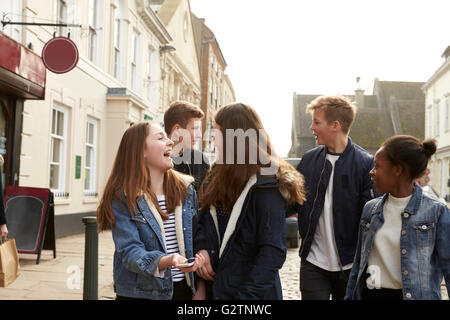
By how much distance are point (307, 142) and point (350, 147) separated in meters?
43.8

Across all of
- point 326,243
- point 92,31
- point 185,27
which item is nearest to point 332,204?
point 326,243

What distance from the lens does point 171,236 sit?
8.34ft

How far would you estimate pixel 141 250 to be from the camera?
230cm

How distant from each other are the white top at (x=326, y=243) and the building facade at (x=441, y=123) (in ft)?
77.3

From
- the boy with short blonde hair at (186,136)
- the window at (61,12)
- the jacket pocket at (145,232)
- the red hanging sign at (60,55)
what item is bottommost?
the jacket pocket at (145,232)

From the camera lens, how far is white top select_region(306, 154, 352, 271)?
3.12m

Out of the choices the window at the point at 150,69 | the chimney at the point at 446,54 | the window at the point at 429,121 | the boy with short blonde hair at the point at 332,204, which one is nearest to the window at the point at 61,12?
the window at the point at 150,69

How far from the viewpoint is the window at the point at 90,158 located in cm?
1319

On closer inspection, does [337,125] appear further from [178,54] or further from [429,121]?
[429,121]

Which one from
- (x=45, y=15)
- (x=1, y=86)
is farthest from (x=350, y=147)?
(x=45, y=15)

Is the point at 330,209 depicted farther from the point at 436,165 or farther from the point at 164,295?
the point at 436,165

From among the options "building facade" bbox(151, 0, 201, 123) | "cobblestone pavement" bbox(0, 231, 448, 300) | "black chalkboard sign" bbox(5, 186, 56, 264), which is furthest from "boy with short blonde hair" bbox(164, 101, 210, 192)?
"building facade" bbox(151, 0, 201, 123)

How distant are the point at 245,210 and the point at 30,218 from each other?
614 centimetres

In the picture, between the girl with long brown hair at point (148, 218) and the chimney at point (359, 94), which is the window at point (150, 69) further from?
the chimney at point (359, 94)
